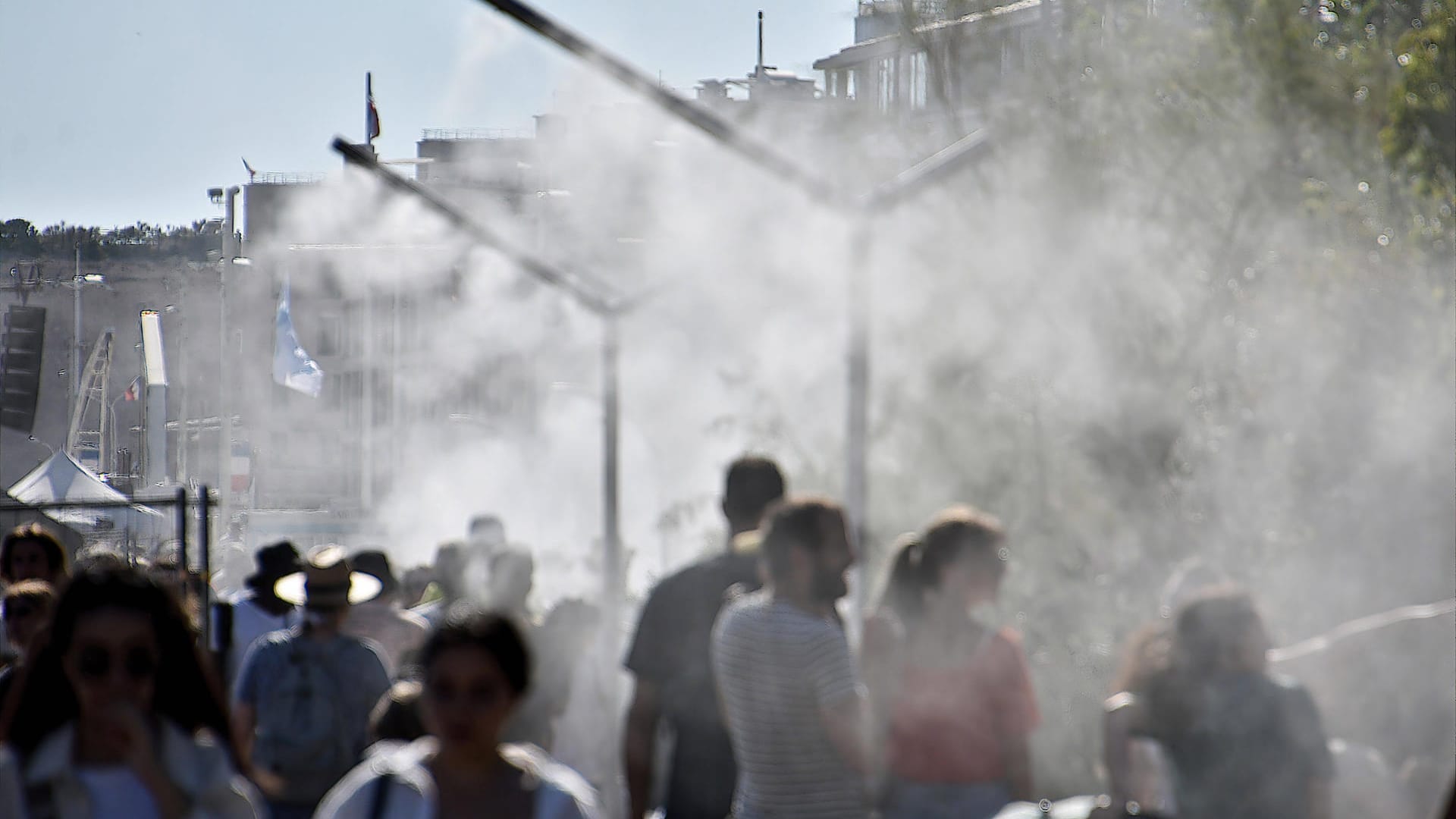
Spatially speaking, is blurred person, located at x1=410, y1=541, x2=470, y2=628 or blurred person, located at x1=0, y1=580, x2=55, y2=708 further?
blurred person, located at x1=410, y1=541, x2=470, y2=628

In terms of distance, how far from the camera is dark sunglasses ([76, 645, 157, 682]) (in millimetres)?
2949

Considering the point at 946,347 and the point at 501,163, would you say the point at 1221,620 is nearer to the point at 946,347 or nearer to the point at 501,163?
the point at 946,347

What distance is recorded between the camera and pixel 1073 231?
33.1ft

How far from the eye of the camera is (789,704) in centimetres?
364

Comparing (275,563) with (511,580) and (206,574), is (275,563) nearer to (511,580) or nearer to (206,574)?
(511,580)

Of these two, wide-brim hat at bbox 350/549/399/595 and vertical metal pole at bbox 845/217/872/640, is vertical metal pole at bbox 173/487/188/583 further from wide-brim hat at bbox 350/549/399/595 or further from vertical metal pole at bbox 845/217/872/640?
vertical metal pole at bbox 845/217/872/640

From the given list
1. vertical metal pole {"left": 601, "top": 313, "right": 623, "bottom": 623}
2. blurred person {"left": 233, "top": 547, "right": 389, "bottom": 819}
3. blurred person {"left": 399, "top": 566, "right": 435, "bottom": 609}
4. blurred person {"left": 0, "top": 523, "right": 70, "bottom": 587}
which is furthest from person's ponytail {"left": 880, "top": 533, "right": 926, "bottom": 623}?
blurred person {"left": 399, "top": 566, "right": 435, "bottom": 609}

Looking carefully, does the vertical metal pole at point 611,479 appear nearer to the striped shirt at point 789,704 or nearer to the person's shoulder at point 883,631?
the person's shoulder at point 883,631

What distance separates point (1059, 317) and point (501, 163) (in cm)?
2869

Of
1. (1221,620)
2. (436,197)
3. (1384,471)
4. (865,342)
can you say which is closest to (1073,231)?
(1384,471)

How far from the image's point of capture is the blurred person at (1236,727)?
142 inches

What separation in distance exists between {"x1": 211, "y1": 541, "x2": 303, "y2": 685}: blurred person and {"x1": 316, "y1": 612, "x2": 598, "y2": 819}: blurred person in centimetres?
307

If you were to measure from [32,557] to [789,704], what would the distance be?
3.17 meters

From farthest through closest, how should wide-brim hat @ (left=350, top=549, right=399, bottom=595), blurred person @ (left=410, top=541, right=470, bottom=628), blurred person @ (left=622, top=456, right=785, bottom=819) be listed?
blurred person @ (left=410, top=541, right=470, bottom=628), wide-brim hat @ (left=350, top=549, right=399, bottom=595), blurred person @ (left=622, top=456, right=785, bottom=819)
